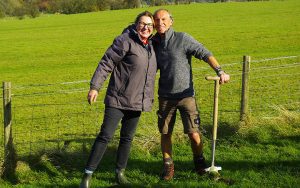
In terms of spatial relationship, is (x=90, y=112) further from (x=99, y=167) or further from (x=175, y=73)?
(x=175, y=73)

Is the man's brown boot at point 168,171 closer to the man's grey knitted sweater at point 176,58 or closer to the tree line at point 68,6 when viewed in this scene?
the man's grey knitted sweater at point 176,58

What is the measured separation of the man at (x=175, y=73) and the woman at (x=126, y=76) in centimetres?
17

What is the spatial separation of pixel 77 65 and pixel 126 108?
1703cm

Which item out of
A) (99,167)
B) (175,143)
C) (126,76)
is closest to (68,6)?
(175,143)

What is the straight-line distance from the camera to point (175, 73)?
17.0 ft

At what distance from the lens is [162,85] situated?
5320 mm

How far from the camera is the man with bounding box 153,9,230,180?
513 cm

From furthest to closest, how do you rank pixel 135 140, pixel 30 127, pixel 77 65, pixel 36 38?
pixel 36 38, pixel 77 65, pixel 30 127, pixel 135 140

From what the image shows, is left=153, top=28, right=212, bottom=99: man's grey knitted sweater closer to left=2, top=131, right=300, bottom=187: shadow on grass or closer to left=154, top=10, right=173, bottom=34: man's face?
left=154, top=10, right=173, bottom=34: man's face

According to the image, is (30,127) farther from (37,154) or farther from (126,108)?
(126,108)

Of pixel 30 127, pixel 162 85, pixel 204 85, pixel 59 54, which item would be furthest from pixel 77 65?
pixel 162 85

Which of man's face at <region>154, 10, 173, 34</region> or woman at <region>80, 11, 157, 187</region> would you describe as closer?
woman at <region>80, 11, 157, 187</region>

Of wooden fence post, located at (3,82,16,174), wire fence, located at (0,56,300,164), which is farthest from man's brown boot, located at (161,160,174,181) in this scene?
wooden fence post, located at (3,82,16,174)

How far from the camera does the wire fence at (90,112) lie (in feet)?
24.5
